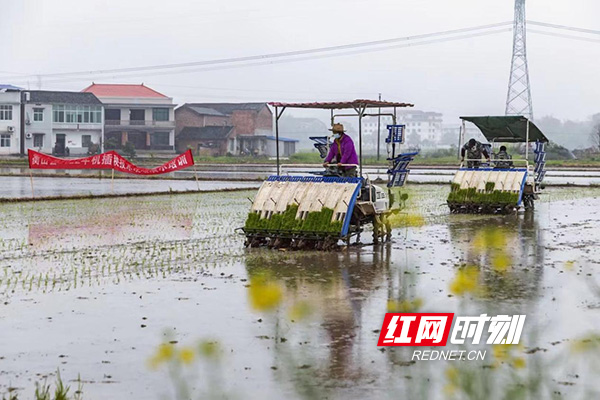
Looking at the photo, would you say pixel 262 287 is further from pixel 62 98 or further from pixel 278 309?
pixel 62 98

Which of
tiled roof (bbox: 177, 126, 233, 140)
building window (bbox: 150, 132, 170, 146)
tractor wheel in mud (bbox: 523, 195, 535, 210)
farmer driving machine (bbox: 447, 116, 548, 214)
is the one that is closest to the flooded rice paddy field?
farmer driving machine (bbox: 447, 116, 548, 214)

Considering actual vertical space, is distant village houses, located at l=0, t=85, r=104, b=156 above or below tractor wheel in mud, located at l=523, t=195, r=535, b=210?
above

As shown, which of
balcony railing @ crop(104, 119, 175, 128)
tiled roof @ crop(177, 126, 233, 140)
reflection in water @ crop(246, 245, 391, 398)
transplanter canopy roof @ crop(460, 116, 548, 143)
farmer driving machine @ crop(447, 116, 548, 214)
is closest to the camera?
reflection in water @ crop(246, 245, 391, 398)

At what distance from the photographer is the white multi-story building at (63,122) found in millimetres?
84125

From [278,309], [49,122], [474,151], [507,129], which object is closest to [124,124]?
[49,122]

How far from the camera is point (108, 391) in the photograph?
271 inches

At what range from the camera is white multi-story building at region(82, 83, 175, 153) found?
9081 centimetres

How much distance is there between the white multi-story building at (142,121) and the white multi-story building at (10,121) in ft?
30.1

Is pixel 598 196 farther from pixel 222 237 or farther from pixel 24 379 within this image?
pixel 24 379

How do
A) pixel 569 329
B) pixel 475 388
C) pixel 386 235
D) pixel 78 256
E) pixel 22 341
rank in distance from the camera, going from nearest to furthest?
pixel 475 388 → pixel 22 341 → pixel 569 329 → pixel 78 256 → pixel 386 235

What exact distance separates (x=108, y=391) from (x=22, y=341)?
6.43 feet

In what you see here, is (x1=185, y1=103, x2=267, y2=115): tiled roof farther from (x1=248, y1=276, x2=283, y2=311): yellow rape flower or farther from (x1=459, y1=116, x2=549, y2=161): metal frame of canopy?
(x1=248, y1=276, x2=283, y2=311): yellow rape flower

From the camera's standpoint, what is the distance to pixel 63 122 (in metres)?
85.1

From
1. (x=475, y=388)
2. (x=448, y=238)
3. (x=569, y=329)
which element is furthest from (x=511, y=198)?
(x=475, y=388)
